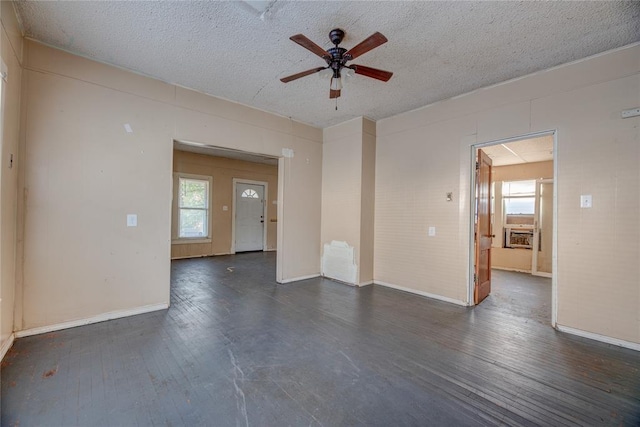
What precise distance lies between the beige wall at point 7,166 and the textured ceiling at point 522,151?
19.1 feet

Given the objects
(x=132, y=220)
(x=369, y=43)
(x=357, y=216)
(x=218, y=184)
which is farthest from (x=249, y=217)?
(x=369, y=43)

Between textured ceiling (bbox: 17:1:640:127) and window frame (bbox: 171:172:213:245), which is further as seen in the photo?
window frame (bbox: 171:172:213:245)

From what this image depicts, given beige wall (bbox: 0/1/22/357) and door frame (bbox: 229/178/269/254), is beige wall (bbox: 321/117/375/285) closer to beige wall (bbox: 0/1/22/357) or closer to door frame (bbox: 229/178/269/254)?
door frame (bbox: 229/178/269/254)

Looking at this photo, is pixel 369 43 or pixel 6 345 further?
pixel 6 345

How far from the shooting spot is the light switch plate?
322cm

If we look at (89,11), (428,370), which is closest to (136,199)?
(89,11)

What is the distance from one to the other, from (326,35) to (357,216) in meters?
2.76

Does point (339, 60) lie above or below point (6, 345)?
above

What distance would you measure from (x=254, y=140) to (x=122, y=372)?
326 cm

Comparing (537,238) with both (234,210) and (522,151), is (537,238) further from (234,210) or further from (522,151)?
(234,210)

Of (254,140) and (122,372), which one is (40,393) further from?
(254,140)

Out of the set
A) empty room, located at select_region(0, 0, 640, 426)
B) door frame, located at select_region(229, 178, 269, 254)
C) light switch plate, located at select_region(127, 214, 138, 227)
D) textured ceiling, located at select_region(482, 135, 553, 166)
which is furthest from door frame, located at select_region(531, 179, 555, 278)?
light switch plate, located at select_region(127, 214, 138, 227)

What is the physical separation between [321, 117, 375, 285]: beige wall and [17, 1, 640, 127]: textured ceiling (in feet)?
4.38

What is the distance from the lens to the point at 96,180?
3033mm
